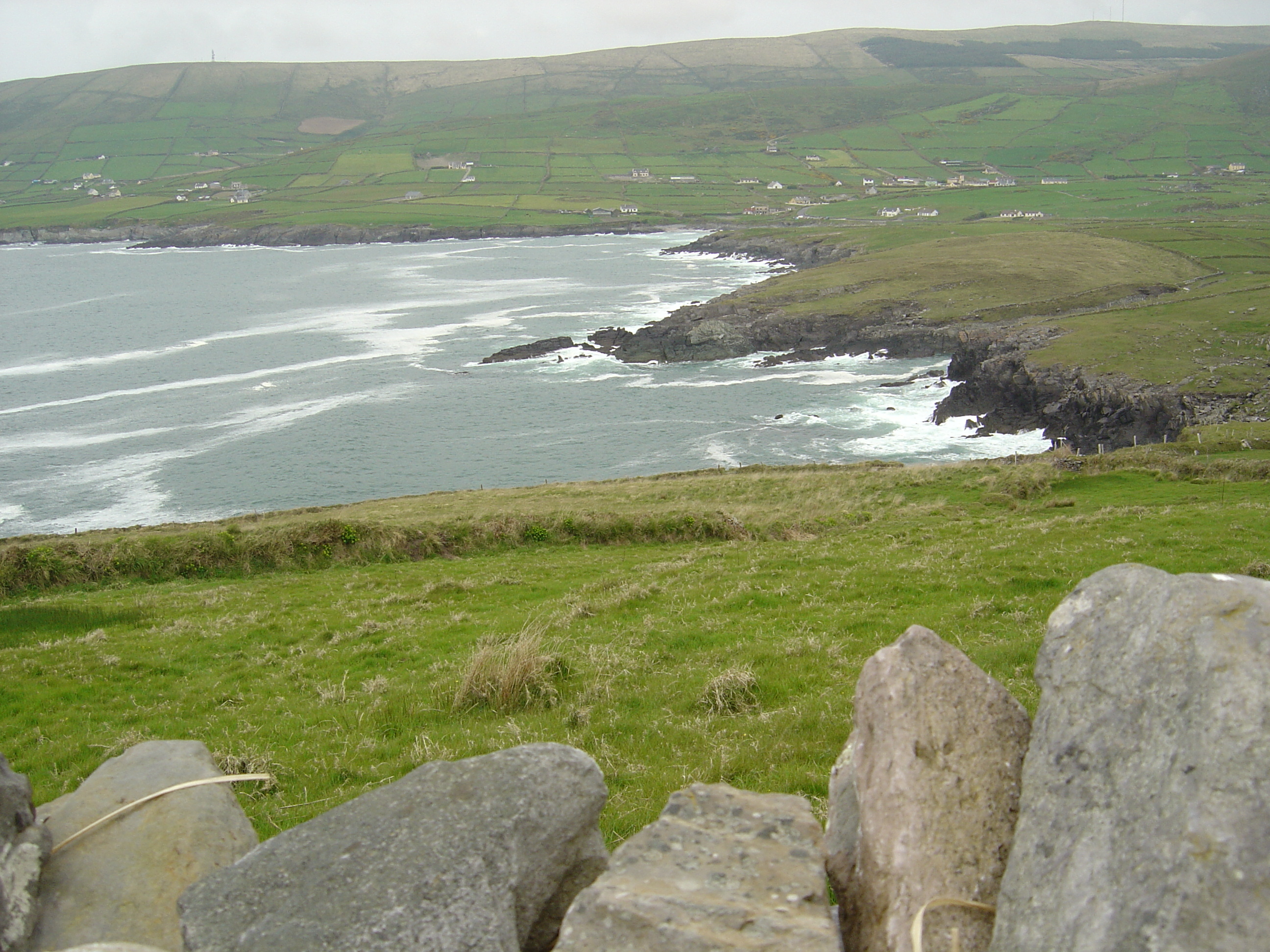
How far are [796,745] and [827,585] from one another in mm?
10704

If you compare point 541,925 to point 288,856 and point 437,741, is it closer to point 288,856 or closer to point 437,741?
point 288,856

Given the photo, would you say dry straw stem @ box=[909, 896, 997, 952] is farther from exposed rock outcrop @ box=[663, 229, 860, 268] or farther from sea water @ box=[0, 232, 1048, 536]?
exposed rock outcrop @ box=[663, 229, 860, 268]

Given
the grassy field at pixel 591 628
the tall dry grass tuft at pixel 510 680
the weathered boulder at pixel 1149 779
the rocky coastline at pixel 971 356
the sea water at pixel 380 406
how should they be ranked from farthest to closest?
the sea water at pixel 380 406 < the rocky coastline at pixel 971 356 < the tall dry grass tuft at pixel 510 680 < the grassy field at pixel 591 628 < the weathered boulder at pixel 1149 779

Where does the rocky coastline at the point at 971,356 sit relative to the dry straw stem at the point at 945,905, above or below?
below

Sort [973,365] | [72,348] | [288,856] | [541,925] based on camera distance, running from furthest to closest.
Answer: [72,348], [973,365], [541,925], [288,856]

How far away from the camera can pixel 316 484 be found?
66.9 m

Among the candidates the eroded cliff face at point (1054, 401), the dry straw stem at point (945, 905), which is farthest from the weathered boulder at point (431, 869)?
the eroded cliff face at point (1054, 401)

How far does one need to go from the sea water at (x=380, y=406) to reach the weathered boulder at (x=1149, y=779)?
6214 cm

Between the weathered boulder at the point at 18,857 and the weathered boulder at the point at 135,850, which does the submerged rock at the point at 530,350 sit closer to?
the weathered boulder at the point at 135,850

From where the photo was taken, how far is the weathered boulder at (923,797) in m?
4.93

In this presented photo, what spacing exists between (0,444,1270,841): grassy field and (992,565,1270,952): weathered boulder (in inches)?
191

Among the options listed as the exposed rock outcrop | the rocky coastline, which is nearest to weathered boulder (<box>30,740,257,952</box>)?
the rocky coastline

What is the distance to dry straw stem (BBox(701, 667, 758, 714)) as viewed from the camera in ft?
42.0

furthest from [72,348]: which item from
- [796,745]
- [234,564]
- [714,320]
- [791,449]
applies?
[796,745]
